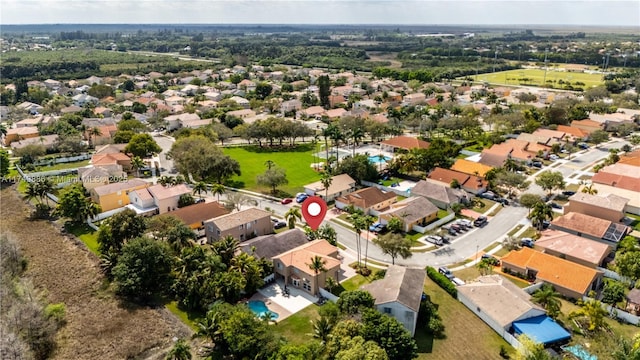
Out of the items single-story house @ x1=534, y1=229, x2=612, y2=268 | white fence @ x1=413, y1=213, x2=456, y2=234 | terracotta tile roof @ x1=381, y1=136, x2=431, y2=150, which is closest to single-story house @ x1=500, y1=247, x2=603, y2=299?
single-story house @ x1=534, y1=229, x2=612, y2=268

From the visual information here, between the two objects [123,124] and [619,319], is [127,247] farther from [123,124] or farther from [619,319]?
[123,124]

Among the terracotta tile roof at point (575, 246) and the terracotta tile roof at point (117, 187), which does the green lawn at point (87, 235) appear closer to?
the terracotta tile roof at point (117, 187)

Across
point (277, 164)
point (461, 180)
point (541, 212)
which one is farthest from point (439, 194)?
point (277, 164)

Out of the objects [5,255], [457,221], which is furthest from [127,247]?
[457,221]

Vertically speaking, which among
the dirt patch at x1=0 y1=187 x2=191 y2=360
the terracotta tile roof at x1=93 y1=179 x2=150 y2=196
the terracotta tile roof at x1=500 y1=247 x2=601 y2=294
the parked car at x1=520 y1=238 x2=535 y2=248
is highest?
the terracotta tile roof at x1=93 y1=179 x2=150 y2=196

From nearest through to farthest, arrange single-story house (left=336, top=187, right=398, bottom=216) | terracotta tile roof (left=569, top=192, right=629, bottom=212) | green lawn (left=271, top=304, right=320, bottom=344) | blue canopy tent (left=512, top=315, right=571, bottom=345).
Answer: blue canopy tent (left=512, top=315, right=571, bottom=345) → green lawn (left=271, top=304, right=320, bottom=344) → terracotta tile roof (left=569, top=192, right=629, bottom=212) → single-story house (left=336, top=187, right=398, bottom=216)

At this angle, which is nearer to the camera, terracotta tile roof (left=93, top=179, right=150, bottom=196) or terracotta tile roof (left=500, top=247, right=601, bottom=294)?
terracotta tile roof (left=500, top=247, right=601, bottom=294)

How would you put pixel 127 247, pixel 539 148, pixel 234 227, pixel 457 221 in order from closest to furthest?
pixel 127 247
pixel 234 227
pixel 457 221
pixel 539 148

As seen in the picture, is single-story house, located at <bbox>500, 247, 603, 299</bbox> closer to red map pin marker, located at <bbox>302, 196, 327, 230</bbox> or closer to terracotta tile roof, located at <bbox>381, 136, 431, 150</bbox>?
red map pin marker, located at <bbox>302, 196, 327, 230</bbox>
